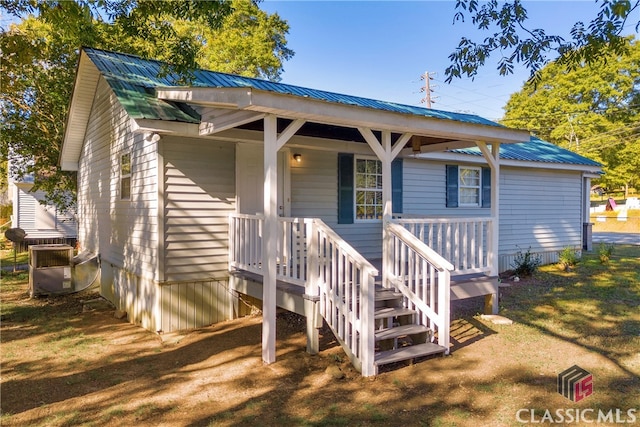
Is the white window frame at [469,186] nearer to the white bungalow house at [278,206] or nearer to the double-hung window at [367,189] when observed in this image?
the white bungalow house at [278,206]

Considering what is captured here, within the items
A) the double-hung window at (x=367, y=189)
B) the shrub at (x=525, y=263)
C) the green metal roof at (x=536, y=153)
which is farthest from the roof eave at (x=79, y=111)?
the shrub at (x=525, y=263)

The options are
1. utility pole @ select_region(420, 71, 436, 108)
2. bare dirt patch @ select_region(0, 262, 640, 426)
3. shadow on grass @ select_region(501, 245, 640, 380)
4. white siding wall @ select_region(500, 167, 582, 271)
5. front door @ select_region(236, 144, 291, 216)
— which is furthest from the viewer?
utility pole @ select_region(420, 71, 436, 108)

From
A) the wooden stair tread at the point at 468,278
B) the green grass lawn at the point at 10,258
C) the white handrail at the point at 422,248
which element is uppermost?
the white handrail at the point at 422,248

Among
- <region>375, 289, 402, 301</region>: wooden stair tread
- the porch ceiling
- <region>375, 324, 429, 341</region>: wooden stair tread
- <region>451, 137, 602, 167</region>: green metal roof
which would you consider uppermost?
<region>451, 137, 602, 167</region>: green metal roof

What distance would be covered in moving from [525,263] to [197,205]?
25.6ft

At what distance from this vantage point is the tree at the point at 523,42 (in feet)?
15.2

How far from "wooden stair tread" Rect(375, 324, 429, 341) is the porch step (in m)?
0.16

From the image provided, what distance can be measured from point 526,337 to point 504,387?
186cm

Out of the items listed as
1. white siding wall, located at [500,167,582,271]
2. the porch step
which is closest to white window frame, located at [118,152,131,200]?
the porch step

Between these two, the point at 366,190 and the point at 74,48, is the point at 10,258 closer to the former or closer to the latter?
the point at 74,48

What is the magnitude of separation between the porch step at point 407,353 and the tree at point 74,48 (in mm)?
4729

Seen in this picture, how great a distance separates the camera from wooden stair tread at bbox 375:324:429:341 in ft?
15.8

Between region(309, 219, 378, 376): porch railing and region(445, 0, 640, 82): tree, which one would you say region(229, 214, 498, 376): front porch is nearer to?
region(309, 219, 378, 376): porch railing

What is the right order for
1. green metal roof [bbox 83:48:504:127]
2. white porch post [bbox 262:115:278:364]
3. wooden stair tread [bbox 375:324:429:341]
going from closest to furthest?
wooden stair tread [bbox 375:324:429:341], white porch post [bbox 262:115:278:364], green metal roof [bbox 83:48:504:127]
